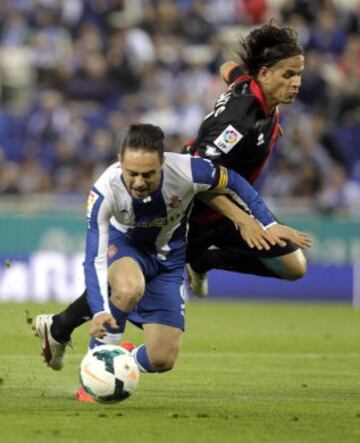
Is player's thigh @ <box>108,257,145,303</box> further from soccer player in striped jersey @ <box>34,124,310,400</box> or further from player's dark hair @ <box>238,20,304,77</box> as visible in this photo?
player's dark hair @ <box>238,20,304,77</box>

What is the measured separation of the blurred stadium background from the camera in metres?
18.5

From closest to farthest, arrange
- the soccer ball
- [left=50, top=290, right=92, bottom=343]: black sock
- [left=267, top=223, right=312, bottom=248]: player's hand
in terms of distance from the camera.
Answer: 1. the soccer ball
2. [left=267, top=223, right=312, bottom=248]: player's hand
3. [left=50, top=290, right=92, bottom=343]: black sock

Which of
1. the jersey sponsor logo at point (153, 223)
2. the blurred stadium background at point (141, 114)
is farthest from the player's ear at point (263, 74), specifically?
the blurred stadium background at point (141, 114)

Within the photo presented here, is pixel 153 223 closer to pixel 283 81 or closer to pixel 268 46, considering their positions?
pixel 283 81

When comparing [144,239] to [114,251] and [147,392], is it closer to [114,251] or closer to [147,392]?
[114,251]

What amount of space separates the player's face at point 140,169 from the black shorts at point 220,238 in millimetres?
1565

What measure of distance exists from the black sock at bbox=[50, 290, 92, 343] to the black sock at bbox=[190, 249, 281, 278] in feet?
3.98

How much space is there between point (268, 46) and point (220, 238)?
1.43 m

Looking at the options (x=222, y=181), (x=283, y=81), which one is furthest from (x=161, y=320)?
(x=283, y=81)

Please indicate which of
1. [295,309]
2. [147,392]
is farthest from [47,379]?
[295,309]

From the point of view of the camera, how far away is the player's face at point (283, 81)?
29.1ft

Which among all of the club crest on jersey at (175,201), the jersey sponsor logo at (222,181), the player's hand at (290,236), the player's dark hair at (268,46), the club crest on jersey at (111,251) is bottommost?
the club crest on jersey at (111,251)

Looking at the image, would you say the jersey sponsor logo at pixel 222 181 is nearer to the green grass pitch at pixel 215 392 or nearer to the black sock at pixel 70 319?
the black sock at pixel 70 319

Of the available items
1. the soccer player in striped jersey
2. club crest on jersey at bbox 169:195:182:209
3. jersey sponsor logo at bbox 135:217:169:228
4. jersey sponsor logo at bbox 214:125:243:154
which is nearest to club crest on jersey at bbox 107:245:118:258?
the soccer player in striped jersey
